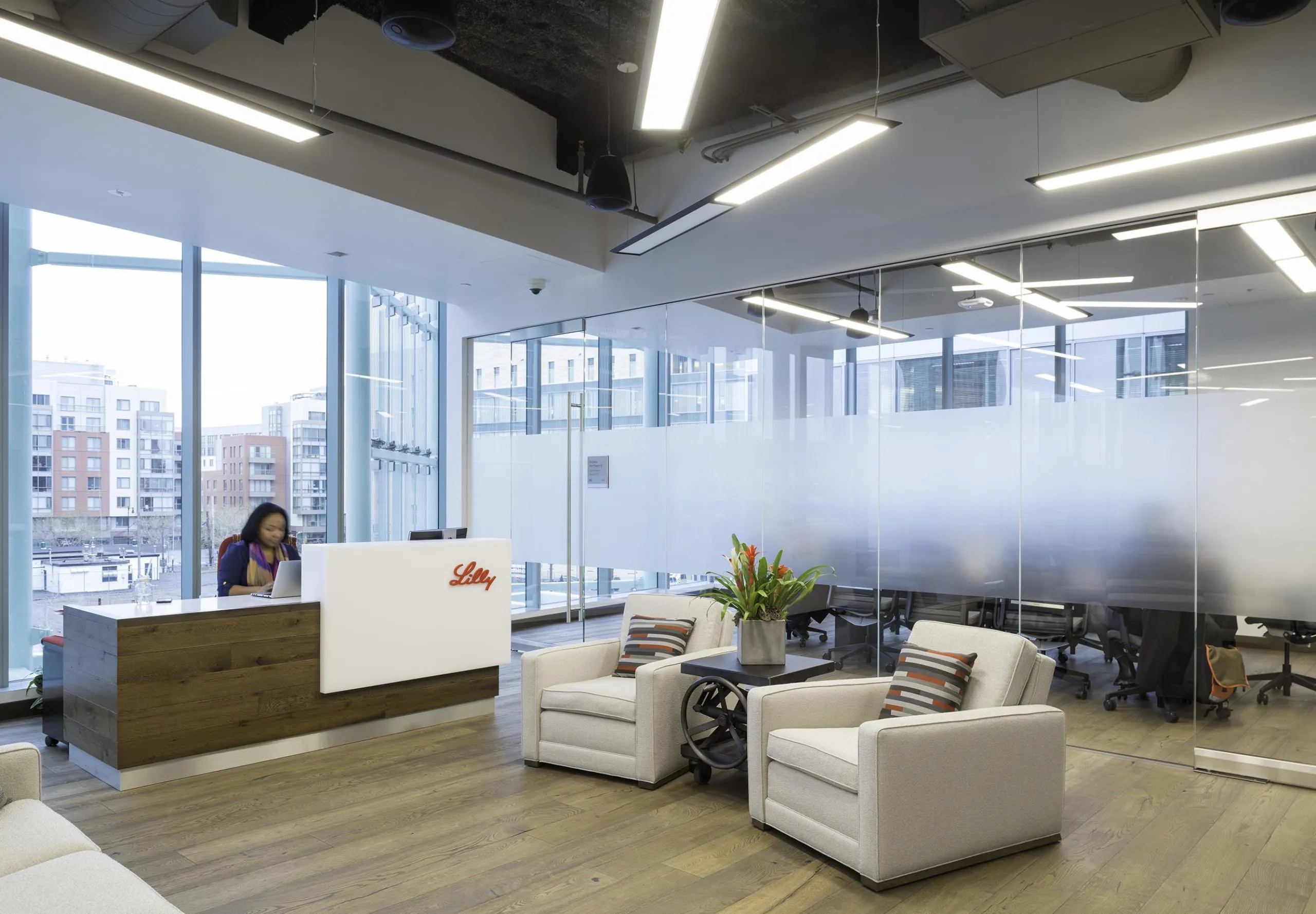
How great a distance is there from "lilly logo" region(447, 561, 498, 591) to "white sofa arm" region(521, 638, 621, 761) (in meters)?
1.02

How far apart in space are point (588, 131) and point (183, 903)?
582 centimetres

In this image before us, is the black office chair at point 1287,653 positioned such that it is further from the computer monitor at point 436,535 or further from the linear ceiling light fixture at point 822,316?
the computer monitor at point 436,535

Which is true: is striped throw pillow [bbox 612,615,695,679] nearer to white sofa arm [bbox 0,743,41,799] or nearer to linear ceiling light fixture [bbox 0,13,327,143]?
white sofa arm [bbox 0,743,41,799]

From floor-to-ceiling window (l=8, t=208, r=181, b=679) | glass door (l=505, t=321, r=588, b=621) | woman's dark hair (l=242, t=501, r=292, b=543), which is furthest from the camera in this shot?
glass door (l=505, t=321, r=588, b=621)

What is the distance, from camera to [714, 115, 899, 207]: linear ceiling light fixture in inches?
149

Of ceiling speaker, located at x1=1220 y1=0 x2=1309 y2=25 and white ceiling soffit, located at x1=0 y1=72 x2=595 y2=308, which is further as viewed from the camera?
white ceiling soffit, located at x1=0 y1=72 x2=595 y2=308

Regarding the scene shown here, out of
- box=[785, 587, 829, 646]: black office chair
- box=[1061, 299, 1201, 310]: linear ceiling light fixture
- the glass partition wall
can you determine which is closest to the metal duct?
the glass partition wall

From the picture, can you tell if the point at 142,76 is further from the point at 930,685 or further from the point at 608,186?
the point at 930,685

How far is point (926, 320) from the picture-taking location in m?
5.68

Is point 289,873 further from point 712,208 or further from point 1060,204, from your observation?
point 1060,204

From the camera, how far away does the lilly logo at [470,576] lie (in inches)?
227

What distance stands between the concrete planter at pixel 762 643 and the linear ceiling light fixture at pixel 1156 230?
2914mm

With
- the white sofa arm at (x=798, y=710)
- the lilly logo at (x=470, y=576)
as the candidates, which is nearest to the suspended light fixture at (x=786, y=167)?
the white sofa arm at (x=798, y=710)

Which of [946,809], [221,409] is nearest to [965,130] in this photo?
[946,809]
